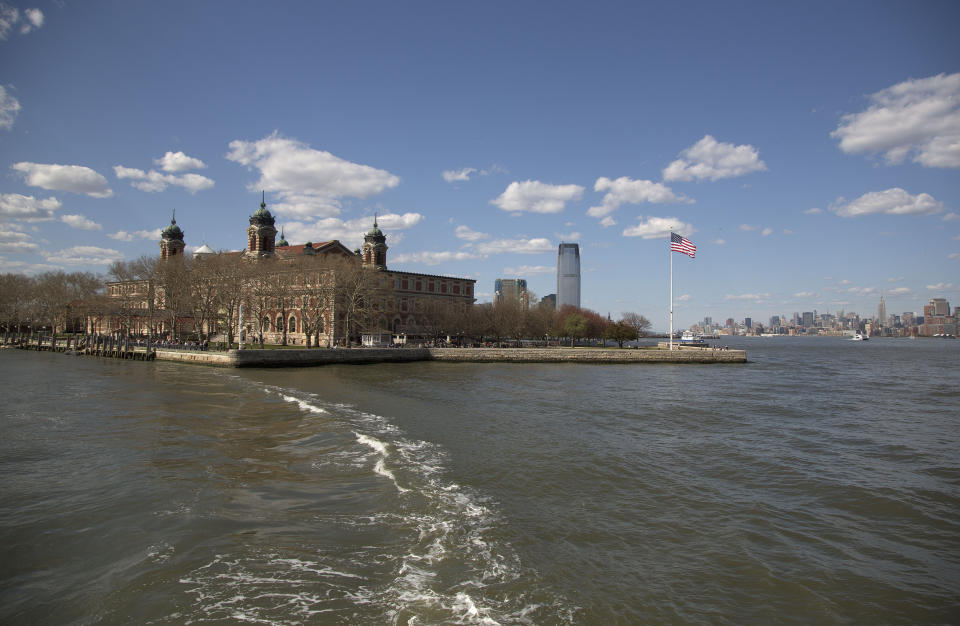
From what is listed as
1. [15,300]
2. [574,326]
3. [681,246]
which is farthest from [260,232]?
[681,246]

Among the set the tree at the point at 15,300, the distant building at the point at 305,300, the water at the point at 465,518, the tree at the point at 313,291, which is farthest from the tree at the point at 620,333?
the tree at the point at 15,300

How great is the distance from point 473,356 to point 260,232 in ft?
146

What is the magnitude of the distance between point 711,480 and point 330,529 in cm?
1017

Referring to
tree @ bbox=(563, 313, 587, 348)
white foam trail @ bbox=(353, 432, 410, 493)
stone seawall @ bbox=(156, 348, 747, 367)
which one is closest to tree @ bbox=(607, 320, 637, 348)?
tree @ bbox=(563, 313, 587, 348)

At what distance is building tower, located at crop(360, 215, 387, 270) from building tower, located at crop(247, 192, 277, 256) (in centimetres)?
1544

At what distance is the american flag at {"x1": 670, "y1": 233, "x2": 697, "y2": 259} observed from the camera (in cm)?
5303

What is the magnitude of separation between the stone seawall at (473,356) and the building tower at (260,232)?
3264 centimetres

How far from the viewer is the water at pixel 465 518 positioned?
7727mm

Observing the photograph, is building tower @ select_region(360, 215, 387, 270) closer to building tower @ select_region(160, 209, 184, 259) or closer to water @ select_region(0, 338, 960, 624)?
building tower @ select_region(160, 209, 184, 259)

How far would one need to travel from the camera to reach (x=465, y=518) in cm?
1100

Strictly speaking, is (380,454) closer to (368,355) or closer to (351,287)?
(368,355)

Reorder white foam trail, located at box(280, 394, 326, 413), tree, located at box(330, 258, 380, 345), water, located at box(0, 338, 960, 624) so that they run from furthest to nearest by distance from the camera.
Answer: tree, located at box(330, 258, 380, 345) → white foam trail, located at box(280, 394, 326, 413) → water, located at box(0, 338, 960, 624)

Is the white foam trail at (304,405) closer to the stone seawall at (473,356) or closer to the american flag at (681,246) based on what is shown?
the stone seawall at (473,356)

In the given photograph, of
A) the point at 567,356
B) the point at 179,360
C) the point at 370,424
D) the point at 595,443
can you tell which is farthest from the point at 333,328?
the point at 595,443
